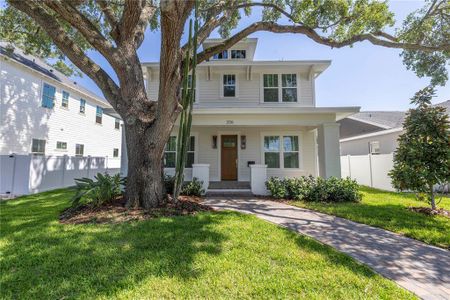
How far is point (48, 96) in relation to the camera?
12977mm

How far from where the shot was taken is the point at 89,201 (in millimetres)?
6137

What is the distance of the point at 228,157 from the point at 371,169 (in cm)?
772

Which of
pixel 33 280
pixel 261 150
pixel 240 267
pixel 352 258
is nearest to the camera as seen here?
pixel 33 280

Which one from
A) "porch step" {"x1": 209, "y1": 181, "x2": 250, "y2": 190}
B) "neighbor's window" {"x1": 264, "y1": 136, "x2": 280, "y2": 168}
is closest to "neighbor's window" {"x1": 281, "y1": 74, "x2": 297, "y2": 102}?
"neighbor's window" {"x1": 264, "y1": 136, "x2": 280, "y2": 168}

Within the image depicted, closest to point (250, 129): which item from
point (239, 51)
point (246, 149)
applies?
point (246, 149)

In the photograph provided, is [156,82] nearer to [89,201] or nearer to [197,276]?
[89,201]

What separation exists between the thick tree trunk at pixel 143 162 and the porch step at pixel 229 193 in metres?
3.43

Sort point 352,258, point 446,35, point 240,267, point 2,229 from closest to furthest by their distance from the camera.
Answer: point 240,267, point 352,258, point 2,229, point 446,35

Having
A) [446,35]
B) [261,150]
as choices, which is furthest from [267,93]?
[446,35]

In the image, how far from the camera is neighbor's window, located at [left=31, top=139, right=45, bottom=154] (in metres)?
12.0

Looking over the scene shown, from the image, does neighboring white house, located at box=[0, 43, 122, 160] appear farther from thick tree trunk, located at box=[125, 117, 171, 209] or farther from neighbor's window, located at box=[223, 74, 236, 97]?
neighbor's window, located at box=[223, 74, 236, 97]

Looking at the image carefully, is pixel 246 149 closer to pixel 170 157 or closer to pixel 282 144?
pixel 282 144

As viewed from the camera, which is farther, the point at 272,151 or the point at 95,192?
the point at 272,151

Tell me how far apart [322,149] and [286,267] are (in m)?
6.69
